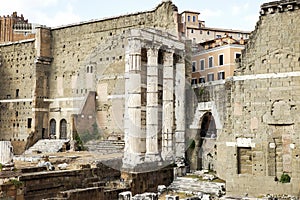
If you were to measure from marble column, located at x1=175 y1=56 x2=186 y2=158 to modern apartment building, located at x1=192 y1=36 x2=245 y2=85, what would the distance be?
8.22 ft

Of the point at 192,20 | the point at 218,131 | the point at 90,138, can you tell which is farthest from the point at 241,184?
the point at 192,20

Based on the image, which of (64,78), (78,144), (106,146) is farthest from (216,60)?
(64,78)

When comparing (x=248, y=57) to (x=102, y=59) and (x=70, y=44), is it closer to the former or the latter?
(x=102, y=59)

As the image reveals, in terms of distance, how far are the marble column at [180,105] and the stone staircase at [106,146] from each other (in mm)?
4411

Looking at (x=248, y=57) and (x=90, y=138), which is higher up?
(x=248, y=57)

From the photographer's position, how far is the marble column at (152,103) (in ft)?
70.9

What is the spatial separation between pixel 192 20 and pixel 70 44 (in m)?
16.1

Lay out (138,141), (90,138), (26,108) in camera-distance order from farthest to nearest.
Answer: (26,108), (90,138), (138,141)

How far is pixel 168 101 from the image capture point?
77.3 feet

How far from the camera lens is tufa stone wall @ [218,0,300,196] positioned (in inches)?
669

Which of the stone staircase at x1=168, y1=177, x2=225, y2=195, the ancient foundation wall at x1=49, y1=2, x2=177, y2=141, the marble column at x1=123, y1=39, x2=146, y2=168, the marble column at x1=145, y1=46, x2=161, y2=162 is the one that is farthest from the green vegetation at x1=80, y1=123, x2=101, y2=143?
the stone staircase at x1=168, y1=177, x2=225, y2=195

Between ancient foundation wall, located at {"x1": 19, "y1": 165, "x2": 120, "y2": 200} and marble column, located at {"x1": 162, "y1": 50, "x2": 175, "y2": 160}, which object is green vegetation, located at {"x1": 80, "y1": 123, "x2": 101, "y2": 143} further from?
ancient foundation wall, located at {"x1": 19, "y1": 165, "x2": 120, "y2": 200}

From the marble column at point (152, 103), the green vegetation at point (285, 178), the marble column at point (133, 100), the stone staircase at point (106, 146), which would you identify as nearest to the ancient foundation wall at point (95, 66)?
the stone staircase at point (106, 146)

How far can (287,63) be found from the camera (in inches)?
677
